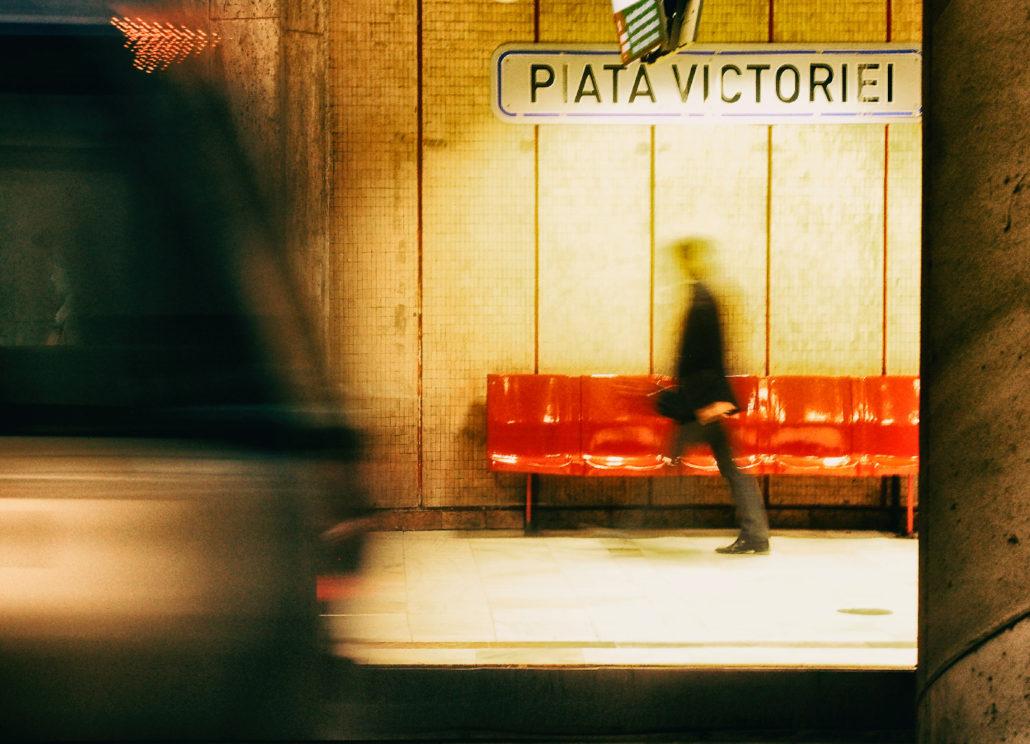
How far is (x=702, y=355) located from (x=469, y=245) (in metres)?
1.95

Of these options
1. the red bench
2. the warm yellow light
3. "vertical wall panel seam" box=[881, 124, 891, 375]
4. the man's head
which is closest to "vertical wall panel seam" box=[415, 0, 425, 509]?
the red bench

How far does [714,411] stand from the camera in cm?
673

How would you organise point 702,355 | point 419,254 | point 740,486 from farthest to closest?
point 419,254 → point 740,486 → point 702,355

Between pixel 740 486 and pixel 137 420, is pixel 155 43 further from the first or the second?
pixel 740 486

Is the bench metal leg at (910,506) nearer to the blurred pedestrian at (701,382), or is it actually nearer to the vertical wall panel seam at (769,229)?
the vertical wall panel seam at (769,229)

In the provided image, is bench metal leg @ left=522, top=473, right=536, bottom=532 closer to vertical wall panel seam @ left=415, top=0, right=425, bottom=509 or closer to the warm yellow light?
vertical wall panel seam @ left=415, top=0, right=425, bottom=509

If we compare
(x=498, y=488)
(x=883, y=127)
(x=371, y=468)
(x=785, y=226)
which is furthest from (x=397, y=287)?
(x=371, y=468)

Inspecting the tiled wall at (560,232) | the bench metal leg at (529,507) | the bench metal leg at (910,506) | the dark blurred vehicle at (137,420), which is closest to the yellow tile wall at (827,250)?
the tiled wall at (560,232)

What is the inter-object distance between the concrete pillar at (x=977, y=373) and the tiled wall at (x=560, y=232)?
4.12 metres

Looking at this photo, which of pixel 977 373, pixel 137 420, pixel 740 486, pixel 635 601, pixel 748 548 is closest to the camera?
pixel 137 420

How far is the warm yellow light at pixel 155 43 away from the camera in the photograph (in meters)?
2.91

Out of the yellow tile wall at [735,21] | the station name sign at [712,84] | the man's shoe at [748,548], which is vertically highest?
the yellow tile wall at [735,21]

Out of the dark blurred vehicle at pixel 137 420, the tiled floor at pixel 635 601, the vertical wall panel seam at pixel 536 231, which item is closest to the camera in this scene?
the dark blurred vehicle at pixel 137 420

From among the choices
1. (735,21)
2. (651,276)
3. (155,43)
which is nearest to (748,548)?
(651,276)
